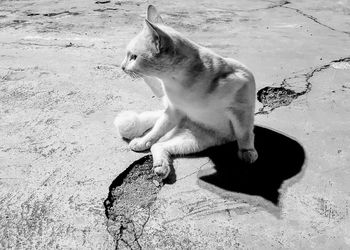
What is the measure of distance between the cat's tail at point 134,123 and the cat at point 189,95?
0.03m

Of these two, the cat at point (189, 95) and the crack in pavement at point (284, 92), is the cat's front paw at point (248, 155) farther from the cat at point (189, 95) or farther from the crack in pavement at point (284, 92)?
the crack in pavement at point (284, 92)

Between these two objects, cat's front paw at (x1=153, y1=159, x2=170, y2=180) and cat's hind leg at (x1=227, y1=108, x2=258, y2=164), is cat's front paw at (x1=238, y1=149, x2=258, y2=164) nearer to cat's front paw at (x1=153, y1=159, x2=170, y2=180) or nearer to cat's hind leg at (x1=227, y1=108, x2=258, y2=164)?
cat's hind leg at (x1=227, y1=108, x2=258, y2=164)

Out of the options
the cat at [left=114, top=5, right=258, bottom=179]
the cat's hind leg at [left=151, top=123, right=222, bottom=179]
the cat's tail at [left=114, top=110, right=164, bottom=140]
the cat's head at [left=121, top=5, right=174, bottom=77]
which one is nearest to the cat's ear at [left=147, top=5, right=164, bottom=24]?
the cat at [left=114, top=5, right=258, bottom=179]

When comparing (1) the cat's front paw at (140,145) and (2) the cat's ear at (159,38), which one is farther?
(1) the cat's front paw at (140,145)

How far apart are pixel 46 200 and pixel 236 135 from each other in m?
1.15

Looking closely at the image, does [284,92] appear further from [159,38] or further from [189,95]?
[159,38]

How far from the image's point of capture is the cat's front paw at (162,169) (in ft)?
7.33

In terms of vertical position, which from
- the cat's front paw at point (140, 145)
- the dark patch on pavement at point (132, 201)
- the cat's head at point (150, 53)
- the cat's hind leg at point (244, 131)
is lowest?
the dark patch on pavement at point (132, 201)

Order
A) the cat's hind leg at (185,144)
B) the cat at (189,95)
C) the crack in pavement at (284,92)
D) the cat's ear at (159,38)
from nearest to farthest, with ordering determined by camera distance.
→ the cat's ear at (159,38), the cat at (189,95), the cat's hind leg at (185,144), the crack in pavement at (284,92)

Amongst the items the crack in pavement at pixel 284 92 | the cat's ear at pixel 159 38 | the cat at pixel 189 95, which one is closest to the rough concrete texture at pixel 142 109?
the crack in pavement at pixel 284 92

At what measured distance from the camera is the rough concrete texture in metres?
1.90

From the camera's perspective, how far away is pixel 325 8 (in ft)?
17.7

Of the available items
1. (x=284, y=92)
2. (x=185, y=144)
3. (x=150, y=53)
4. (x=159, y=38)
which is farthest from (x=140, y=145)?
(x=284, y=92)

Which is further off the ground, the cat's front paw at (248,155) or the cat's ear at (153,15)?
the cat's ear at (153,15)
